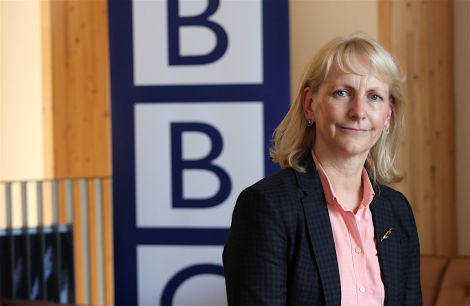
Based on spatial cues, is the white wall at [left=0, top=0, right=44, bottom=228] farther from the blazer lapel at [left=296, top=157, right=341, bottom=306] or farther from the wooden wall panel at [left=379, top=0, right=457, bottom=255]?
the blazer lapel at [left=296, top=157, right=341, bottom=306]

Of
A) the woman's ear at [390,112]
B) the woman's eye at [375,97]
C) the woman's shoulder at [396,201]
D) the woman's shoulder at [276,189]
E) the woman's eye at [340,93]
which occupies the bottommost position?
the woman's shoulder at [396,201]

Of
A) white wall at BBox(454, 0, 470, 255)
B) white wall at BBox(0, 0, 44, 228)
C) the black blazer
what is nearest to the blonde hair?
the black blazer

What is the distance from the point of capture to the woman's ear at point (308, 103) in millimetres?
1628

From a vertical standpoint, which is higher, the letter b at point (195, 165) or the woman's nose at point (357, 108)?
the woman's nose at point (357, 108)

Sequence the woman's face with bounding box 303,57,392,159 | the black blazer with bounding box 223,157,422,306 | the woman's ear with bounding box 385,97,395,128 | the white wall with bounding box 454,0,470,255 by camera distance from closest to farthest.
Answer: the black blazer with bounding box 223,157,422,306 < the woman's face with bounding box 303,57,392,159 < the woman's ear with bounding box 385,97,395,128 < the white wall with bounding box 454,0,470,255

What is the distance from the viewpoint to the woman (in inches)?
57.4

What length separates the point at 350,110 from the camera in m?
1.55

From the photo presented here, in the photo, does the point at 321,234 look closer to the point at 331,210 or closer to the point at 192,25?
the point at 331,210

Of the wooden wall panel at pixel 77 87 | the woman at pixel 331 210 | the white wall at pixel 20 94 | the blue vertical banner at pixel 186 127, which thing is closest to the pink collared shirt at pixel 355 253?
the woman at pixel 331 210

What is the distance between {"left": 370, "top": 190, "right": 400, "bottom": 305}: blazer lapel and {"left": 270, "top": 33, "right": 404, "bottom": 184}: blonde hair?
9 centimetres

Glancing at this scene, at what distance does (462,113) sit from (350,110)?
7.84 feet

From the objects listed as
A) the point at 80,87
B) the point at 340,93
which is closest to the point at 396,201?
the point at 340,93

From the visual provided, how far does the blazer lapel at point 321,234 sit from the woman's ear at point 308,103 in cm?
13

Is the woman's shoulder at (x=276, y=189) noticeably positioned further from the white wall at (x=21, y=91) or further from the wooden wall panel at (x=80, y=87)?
the white wall at (x=21, y=91)
